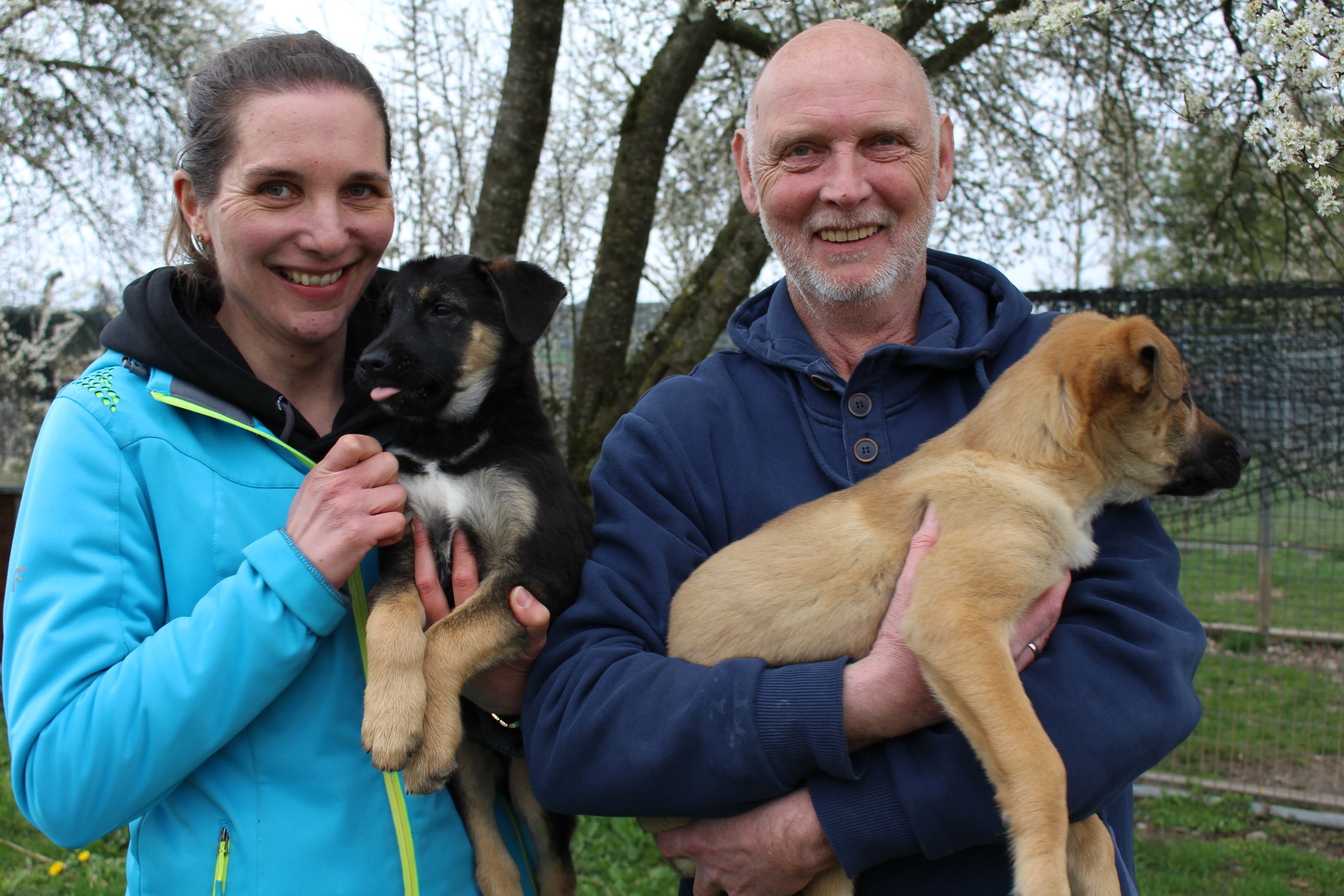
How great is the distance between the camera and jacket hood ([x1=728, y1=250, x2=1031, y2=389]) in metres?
2.76

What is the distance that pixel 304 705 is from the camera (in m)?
2.37

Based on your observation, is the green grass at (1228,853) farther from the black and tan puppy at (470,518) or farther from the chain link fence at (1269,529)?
the black and tan puppy at (470,518)

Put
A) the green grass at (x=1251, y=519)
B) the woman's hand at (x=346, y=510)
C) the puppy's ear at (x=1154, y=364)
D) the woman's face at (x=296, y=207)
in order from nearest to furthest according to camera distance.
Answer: the woman's hand at (x=346, y=510), the woman's face at (x=296, y=207), the puppy's ear at (x=1154, y=364), the green grass at (x=1251, y=519)

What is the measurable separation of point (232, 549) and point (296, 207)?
Answer: 922mm

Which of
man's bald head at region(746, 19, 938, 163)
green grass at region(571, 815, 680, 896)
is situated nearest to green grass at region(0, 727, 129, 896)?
green grass at region(571, 815, 680, 896)

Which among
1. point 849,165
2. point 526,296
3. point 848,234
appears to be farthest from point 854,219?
point 526,296

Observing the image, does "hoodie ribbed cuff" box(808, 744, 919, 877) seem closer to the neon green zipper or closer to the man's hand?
the man's hand

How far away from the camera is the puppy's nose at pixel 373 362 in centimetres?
280

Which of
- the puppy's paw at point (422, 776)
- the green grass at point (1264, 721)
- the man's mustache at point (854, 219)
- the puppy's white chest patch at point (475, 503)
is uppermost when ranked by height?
the man's mustache at point (854, 219)

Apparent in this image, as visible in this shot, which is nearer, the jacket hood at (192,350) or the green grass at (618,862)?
the jacket hood at (192,350)

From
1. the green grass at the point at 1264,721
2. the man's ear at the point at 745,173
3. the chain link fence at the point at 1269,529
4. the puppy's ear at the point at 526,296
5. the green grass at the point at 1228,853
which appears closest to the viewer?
the man's ear at the point at 745,173

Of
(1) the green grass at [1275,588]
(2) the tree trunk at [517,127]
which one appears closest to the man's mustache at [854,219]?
(2) the tree trunk at [517,127]

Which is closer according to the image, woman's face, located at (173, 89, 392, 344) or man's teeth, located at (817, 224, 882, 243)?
woman's face, located at (173, 89, 392, 344)

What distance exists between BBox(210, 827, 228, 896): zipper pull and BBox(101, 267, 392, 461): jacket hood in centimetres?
103
